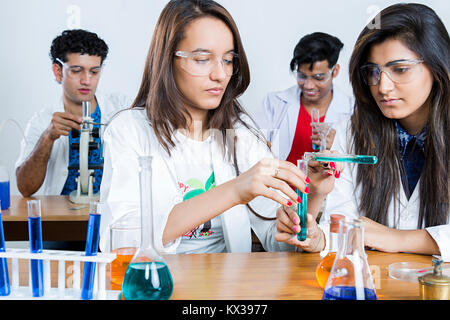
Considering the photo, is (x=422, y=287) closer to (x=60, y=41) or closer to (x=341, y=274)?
(x=341, y=274)

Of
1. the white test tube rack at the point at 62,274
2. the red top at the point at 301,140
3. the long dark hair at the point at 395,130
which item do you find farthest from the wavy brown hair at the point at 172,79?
the white test tube rack at the point at 62,274

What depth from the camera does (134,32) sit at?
1.57 metres

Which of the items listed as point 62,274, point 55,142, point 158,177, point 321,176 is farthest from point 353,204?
point 55,142

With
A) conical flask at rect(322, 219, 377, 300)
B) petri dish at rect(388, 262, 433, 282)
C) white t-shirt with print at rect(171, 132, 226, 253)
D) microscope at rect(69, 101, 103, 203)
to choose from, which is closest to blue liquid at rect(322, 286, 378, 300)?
conical flask at rect(322, 219, 377, 300)

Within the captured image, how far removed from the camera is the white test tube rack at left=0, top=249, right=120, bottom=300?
0.77 m

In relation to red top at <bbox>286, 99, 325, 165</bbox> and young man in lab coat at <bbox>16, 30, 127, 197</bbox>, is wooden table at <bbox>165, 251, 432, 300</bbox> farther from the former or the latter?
young man in lab coat at <bbox>16, 30, 127, 197</bbox>

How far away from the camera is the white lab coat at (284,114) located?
60.4 inches

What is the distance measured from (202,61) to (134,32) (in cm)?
37

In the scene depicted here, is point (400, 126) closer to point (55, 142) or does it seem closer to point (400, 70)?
point (400, 70)

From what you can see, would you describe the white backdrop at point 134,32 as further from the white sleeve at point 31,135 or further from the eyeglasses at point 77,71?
the white sleeve at point 31,135

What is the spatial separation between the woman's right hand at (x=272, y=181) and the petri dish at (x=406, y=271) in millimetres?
242

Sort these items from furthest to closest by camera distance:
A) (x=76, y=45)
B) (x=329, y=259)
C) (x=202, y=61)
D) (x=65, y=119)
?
(x=65, y=119) < (x=76, y=45) < (x=202, y=61) < (x=329, y=259)
